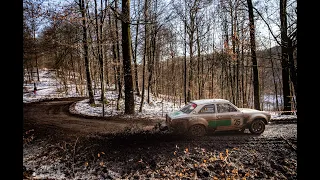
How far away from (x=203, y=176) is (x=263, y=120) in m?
4.58

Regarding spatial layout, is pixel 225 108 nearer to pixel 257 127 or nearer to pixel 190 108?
pixel 190 108

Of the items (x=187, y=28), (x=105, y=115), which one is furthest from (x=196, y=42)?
(x=105, y=115)

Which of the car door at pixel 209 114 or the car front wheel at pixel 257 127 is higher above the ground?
the car door at pixel 209 114

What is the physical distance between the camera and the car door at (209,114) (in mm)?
7406

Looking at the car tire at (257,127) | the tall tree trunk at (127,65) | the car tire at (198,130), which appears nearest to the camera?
the car tire at (198,130)

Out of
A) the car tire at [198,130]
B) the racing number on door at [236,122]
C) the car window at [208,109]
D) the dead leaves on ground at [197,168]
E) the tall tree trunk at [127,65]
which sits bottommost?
the dead leaves on ground at [197,168]

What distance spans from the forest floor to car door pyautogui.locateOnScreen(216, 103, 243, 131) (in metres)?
0.38

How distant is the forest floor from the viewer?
4.95 m

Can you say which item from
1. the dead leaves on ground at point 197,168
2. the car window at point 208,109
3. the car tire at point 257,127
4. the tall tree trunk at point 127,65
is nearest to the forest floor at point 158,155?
the dead leaves on ground at point 197,168

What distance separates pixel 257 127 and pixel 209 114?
2.31m

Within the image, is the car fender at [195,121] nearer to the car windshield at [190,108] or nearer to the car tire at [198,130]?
the car tire at [198,130]
